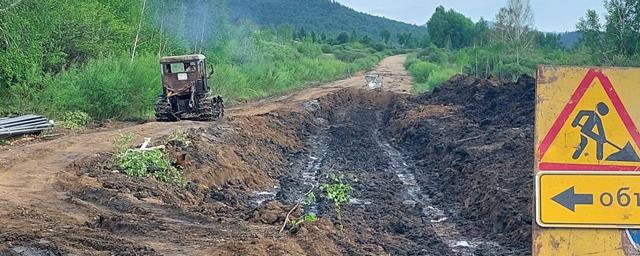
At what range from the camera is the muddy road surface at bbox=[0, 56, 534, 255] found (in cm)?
990

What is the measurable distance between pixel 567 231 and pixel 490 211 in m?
10.8

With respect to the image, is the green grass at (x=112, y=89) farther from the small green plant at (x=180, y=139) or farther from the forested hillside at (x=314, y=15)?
the forested hillside at (x=314, y=15)

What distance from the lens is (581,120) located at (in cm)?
358

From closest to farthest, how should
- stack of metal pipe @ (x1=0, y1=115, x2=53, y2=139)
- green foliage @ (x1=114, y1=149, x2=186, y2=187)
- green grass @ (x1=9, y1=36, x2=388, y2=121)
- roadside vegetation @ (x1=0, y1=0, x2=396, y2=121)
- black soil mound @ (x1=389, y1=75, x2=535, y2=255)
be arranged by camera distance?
black soil mound @ (x1=389, y1=75, x2=535, y2=255) → green foliage @ (x1=114, y1=149, x2=186, y2=187) → stack of metal pipe @ (x1=0, y1=115, x2=53, y2=139) → roadside vegetation @ (x1=0, y1=0, x2=396, y2=121) → green grass @ (x1=9, y1=36, x2=388, y2=121)

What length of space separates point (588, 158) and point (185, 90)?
23.2m

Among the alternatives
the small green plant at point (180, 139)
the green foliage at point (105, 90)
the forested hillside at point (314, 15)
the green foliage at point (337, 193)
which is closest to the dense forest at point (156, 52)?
the green foliage at point (105, 90)

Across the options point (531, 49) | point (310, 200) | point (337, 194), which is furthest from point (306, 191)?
point (531, 49)

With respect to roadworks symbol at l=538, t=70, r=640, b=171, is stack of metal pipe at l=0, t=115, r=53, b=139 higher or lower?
lower

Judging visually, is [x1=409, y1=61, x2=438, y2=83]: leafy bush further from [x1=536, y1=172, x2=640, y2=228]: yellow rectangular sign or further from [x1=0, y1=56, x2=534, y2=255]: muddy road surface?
[x1=536, y1=172, x2=640, y2=228]: yellow rectangular sign

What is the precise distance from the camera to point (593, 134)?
11.8 feet

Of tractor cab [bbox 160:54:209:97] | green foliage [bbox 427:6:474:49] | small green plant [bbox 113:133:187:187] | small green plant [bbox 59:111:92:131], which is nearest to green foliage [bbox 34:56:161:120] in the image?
small green plant [bbox 59:111:92:131]

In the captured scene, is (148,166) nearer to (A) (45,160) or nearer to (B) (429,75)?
(A) (45,160)

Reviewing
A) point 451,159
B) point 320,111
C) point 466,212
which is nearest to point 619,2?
point 320,111

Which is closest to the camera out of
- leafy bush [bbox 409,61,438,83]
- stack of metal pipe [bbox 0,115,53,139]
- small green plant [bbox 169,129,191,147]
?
small green plant [bbox 169,129,191,147]
